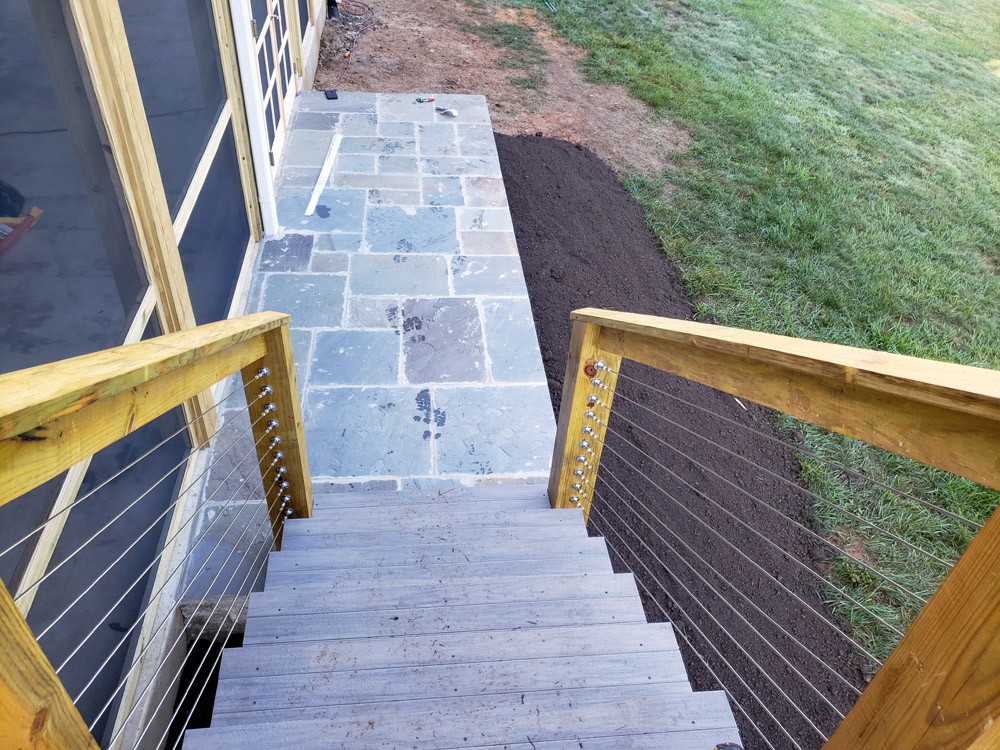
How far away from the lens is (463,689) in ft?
5.73

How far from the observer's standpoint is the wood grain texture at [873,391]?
868 millimetres

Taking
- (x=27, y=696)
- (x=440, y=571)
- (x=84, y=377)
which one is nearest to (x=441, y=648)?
(x=440, y=571)

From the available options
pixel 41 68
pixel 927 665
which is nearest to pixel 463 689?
pixel 927 665

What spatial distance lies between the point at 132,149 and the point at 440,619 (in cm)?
191

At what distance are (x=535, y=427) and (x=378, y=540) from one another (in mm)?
1446

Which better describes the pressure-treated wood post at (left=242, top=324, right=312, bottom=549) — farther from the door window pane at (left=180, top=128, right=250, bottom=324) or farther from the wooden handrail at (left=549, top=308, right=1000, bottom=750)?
the wooden handrail at (left=549, top=308, right=1000, bottom=750)

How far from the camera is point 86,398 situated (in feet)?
2.88

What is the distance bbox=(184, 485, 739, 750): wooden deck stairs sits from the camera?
1588mm

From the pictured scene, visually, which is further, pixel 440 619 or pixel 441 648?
pixel 440 619

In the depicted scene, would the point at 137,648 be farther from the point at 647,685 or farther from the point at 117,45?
the point at 117,45

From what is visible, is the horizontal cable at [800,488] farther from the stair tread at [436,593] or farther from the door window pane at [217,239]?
the door window pane at [217,239]

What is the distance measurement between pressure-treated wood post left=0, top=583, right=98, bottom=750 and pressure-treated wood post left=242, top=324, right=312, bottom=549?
4.08ft

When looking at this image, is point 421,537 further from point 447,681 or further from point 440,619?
point 447,681

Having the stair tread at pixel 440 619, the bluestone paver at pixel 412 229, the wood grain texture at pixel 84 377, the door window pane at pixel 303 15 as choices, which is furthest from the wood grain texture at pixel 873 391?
the door window pane at pixel 303 15
